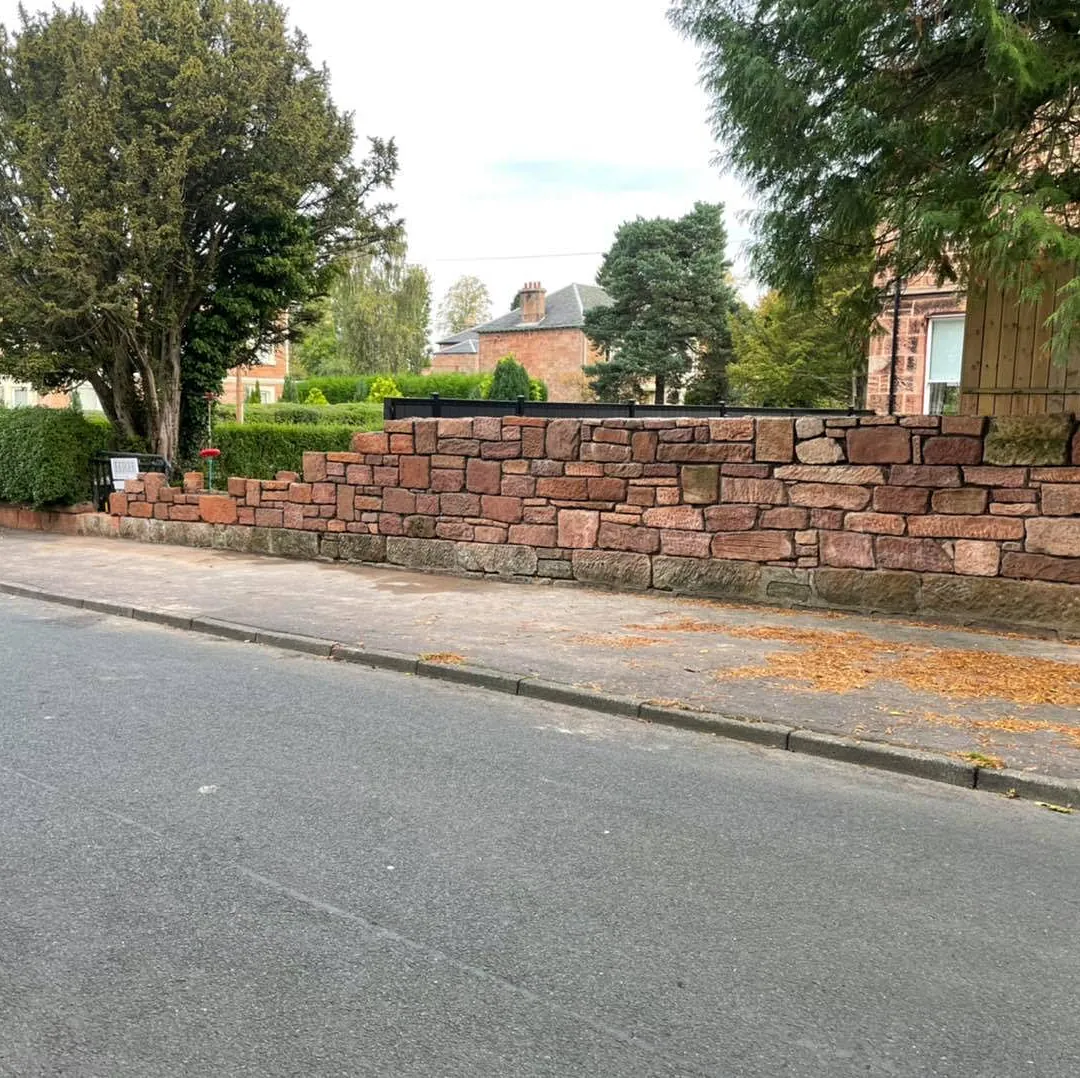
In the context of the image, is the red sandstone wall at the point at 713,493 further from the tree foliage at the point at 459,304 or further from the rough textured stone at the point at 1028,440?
the tree foliage at the point at 459,304

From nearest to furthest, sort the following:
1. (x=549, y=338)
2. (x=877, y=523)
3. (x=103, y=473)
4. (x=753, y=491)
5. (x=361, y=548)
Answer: (x=877, y=523) < (x=753, y=491) < (x=361, y=548) < (x=103, y=473) < (x=549, y=338)

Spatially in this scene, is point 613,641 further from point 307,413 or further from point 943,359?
point 307,413

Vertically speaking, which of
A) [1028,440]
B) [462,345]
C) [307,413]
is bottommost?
[1028,440]

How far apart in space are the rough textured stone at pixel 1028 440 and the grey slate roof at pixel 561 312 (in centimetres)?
5079

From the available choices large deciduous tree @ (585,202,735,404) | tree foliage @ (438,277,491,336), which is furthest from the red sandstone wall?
tree foliage @ (438,277,491,336)

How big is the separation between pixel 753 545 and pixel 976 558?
6.68 ft

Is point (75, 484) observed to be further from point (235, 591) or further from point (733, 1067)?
point (733, 1067)

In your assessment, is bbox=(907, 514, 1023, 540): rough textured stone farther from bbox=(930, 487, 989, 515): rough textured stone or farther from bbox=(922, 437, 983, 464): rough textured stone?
bbox=(922, 437, 983, 464): rough textured stone

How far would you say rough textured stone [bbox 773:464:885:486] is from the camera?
891 cm

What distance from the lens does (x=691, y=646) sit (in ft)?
25.6

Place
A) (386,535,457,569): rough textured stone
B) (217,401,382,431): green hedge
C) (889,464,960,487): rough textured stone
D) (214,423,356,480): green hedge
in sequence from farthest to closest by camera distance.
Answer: (217,401,382,431): green hedge → (214,423,356,480): green hedge → (386,535,457,569): rough textured stone → (889,464,960,487): rough textured stone

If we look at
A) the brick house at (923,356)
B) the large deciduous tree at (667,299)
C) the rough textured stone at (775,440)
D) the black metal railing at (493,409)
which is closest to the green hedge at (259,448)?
the black metal railing at (493,409)

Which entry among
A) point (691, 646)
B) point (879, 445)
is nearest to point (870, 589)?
point (879, 445)

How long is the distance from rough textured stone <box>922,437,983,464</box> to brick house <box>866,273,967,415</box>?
1060 cm
